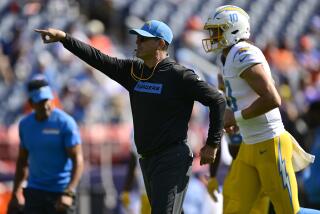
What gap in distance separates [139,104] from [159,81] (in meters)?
0.23

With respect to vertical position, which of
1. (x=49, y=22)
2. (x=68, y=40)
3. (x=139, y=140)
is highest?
(x=49, y=22)

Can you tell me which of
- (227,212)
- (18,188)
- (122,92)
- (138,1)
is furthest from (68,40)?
(138,1)

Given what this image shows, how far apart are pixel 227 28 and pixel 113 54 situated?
8.42 meters

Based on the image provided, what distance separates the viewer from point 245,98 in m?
7.40

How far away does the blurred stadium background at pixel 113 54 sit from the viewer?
41.8 ft

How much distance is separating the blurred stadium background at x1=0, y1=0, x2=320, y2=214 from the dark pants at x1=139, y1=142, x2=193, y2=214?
3.46m

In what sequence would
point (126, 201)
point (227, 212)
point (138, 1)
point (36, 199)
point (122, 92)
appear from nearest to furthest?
point (227, 212) < point (36, 199) < point (126, 201) < point (122, 92) < point (138, 1)

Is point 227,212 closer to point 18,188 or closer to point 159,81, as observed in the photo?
point 159,81

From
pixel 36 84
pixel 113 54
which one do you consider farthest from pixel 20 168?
pixel 113 54

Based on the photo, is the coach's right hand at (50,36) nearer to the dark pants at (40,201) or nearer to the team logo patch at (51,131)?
the team logo patch at (51,131)

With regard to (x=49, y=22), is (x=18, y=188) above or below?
below

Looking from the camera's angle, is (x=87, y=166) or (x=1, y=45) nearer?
(x=87, y=166)

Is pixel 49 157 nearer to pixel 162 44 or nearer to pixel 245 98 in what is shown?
pixel 162 44

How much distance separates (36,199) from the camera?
347 inches
